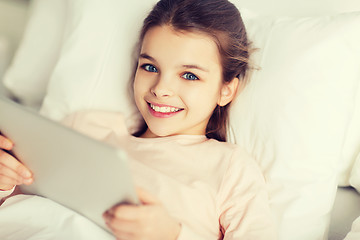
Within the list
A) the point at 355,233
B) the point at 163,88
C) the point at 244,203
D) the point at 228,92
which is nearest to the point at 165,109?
the point at 163,88

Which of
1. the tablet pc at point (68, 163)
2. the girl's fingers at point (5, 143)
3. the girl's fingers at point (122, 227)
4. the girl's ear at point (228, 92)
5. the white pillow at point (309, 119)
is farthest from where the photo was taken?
the girl's ear at point (228, 92)

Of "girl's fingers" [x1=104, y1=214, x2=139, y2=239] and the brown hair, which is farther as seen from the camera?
the brown hair

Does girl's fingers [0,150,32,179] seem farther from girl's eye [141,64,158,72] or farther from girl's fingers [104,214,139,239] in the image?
girl's eye [141,64,158,72]

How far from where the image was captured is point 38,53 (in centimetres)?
123

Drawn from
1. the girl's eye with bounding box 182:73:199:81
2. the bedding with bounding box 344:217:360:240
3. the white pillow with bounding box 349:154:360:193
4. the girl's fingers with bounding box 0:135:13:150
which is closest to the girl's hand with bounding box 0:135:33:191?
the girl's fingers with bounding box 0:135:13:150

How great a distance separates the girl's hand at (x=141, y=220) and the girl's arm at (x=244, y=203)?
189 mm

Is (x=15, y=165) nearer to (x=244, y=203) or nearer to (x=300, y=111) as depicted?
(x=244, y=203)

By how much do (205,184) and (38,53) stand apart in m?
0.80

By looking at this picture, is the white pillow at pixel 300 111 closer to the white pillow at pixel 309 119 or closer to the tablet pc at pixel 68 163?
the white pillow at pixel 309 119

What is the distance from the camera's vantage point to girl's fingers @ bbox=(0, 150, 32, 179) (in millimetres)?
764

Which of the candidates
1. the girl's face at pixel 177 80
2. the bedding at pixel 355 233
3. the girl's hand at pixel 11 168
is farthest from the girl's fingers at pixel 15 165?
the bedding at pixel 355 233

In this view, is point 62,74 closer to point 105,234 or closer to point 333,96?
point 105,234

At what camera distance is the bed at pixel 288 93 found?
87 cm

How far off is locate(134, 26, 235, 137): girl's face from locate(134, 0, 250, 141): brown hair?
0.07 ft
